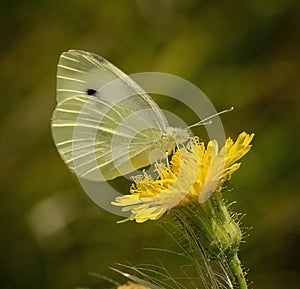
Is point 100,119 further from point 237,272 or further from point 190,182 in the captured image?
point 237,272

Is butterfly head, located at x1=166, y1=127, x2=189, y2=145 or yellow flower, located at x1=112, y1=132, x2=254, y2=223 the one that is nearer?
yellow flower, located at x1=112, y1=132, x2=254, y2=223

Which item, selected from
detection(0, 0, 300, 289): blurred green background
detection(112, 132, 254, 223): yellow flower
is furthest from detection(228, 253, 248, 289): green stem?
detection(0, 0, 300, 289): blurred green background

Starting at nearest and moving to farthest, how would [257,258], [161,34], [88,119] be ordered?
1. [88,119]
2. [257,258]
3. [161,34]

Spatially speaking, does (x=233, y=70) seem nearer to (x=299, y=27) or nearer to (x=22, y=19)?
(x=299, y=27)

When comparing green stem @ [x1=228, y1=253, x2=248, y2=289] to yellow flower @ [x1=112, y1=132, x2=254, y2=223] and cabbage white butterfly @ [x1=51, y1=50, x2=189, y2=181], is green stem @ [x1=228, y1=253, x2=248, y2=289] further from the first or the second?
cabbage white butterfly @ [x1=51, y1=50, x2=189, y2=181]

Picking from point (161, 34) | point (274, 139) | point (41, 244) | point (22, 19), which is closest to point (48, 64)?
point (22, 19)

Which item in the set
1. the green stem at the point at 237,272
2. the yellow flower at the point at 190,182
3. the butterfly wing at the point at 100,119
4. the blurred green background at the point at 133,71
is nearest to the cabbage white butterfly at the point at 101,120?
the butterfly wing at the point at 100,119
